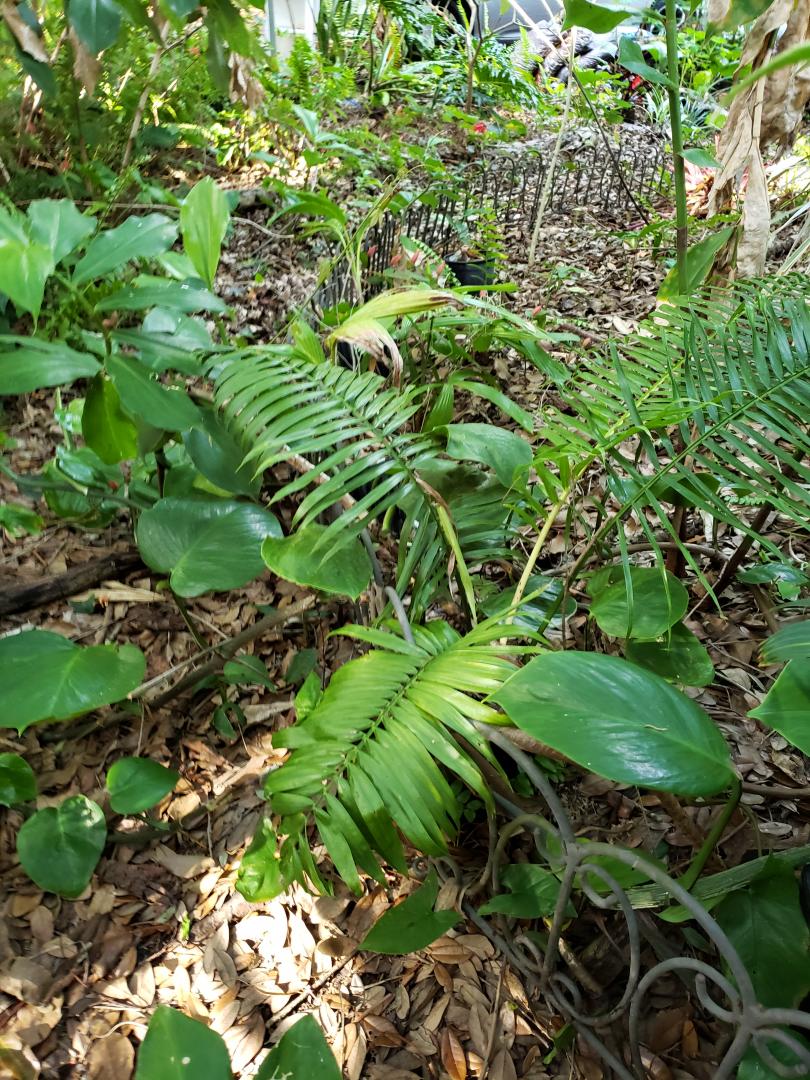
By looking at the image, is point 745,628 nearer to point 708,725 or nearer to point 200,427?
point 708,725

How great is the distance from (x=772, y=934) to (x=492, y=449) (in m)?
0.75

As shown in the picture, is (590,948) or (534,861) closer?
(590,948)

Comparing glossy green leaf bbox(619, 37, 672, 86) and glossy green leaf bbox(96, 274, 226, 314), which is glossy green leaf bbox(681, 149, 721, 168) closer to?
glossy green leaf bbox(619, 37, 672, 86)

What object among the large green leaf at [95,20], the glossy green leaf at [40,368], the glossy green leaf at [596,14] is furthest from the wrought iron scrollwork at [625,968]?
the large green leaf at [95,20]

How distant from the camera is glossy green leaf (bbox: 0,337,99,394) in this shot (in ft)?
3.44

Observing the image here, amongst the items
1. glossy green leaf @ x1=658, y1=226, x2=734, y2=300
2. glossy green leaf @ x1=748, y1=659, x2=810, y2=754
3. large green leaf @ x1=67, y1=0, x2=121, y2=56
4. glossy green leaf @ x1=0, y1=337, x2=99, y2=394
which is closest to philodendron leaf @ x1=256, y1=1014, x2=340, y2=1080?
glossy green leaf @ x1=748, y1=659, x2=810, y2=754

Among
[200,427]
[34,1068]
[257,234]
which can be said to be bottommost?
[34,1068]

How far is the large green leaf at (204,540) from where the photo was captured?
1185 mm

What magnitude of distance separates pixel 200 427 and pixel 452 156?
3885 mm

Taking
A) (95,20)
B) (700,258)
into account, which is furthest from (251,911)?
(95,20)

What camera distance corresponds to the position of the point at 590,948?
1072mm

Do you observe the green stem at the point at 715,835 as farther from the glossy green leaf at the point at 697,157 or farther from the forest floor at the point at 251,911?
the glossy green leaf at the point at 697,157

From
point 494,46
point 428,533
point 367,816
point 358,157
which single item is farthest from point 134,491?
point 494,46

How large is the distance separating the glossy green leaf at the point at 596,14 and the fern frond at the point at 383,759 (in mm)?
1032
